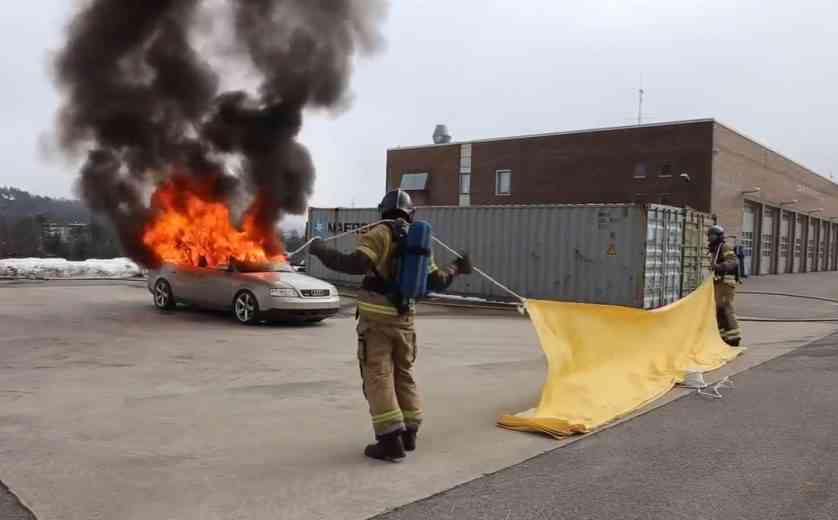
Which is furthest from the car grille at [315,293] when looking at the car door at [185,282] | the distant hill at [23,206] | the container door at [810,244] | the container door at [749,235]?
the container door at [810,244]

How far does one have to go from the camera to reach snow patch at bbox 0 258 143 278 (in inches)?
896

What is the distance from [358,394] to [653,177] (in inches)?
1160

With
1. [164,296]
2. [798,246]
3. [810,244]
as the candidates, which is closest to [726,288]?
[164,296]

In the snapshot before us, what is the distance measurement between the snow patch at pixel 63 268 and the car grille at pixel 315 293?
41.5 feet

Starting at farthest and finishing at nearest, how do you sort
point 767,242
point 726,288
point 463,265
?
point 767,242
point 726,288
point 463,265

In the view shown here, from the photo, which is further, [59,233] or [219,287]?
[59,233]

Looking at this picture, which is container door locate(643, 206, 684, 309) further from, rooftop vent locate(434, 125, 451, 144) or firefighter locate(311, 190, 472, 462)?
rooftop vent locate(434, 125, 451, 144)

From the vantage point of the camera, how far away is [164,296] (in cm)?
1335

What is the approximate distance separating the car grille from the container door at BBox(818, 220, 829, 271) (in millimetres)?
45839

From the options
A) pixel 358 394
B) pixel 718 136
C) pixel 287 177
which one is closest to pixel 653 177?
pixel 718 136

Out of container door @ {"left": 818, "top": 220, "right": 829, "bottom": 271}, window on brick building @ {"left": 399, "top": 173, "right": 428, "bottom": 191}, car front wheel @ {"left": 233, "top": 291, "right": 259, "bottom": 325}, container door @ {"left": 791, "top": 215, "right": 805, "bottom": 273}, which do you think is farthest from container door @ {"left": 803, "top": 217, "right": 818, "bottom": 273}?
car front wheel @ {"left": 233, "top": 291, "right": 259, "bottom": 325}

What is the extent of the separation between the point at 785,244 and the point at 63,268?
38.3m

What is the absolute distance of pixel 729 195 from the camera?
32.8 m

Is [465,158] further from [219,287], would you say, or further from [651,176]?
[219,287]
